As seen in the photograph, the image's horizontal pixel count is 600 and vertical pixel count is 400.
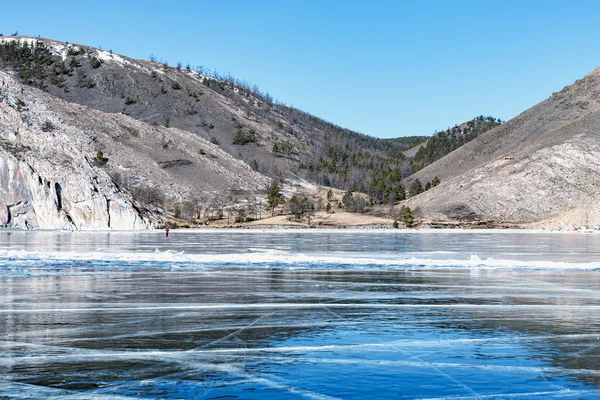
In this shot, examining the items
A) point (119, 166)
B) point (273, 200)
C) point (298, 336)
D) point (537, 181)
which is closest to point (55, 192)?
point (119, 166)

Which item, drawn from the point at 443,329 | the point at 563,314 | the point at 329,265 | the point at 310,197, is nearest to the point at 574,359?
the point at 443,329

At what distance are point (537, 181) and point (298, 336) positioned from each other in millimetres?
124905

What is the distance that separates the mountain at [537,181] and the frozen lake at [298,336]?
85.5 meters

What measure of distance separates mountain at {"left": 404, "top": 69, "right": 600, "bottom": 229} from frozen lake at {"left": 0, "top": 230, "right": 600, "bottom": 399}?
85518mm

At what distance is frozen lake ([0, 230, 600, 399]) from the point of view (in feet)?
31.7

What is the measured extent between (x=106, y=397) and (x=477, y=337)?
24.0ft

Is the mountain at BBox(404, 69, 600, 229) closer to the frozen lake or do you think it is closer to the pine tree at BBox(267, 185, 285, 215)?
the pine tree at BBox(267, 185, 285, 215)

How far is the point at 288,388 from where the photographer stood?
31.2ft

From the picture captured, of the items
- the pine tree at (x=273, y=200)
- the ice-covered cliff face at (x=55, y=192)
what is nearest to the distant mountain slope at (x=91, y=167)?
the ice-covered cliff face at (x=55, y=192)

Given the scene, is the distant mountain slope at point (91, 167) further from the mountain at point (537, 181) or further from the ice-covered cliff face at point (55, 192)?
the mountain at point (537, 181)

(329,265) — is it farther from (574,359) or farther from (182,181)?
(182,181)

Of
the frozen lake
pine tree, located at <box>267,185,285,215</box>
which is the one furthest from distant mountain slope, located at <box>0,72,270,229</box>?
the frozen lake

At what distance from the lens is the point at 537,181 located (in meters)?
129

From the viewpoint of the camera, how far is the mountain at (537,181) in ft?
398
